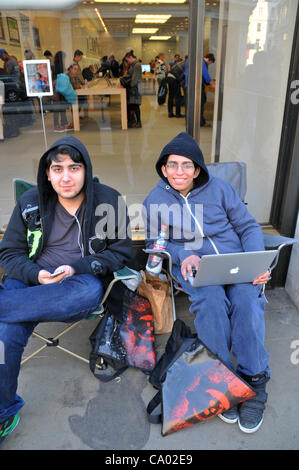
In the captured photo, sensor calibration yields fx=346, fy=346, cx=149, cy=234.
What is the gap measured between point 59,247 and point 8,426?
3.09ft

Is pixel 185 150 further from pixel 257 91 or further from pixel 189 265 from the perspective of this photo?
pixel 257 91

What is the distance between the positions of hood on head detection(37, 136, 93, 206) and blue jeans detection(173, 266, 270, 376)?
888 millimetres

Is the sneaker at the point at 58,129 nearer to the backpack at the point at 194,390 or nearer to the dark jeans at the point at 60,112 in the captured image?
the dark jeans at the point at 60,112

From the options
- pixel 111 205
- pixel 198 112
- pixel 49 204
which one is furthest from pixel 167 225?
pixel 198 112

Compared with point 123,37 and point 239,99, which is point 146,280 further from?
point 123,37

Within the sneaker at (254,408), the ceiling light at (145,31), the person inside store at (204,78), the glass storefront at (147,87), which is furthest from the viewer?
the ceiling light at (145,31)

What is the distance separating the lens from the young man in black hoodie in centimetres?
173

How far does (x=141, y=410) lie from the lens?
6.11 feet

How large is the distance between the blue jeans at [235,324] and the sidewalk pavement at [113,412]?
29 centimetres

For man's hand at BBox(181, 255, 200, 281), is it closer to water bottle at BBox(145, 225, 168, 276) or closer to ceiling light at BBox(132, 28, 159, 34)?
water bottle at BBox(145, 225, 168, 276)

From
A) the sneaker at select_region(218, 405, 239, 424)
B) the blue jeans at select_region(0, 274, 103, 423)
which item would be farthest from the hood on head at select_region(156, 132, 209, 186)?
the sneaker at select_region(218, 405, 239, 424)

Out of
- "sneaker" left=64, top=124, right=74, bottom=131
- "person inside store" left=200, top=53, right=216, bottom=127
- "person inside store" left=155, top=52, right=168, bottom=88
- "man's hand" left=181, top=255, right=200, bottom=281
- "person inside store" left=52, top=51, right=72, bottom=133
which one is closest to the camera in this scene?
"man's hand" left=181, top=255, right=200, bottom=281

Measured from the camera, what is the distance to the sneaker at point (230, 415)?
69.0 inches

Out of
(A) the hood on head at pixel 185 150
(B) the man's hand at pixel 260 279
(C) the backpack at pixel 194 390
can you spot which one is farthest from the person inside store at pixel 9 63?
(C) the backpack at pixel 194 390
